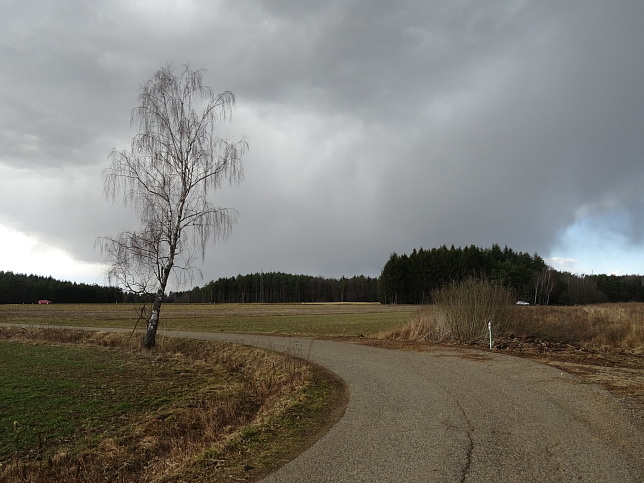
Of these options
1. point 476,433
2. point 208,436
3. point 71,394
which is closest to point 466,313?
point 476,433

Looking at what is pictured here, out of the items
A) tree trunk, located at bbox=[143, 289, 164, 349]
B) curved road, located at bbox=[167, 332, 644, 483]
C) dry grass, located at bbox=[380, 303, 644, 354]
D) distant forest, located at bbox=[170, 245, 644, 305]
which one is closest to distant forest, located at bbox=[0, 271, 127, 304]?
distant forest, located at bbox=[170, 245, 644, 305]

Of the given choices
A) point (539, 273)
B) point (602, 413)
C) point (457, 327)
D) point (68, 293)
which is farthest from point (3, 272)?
point (602, 413)

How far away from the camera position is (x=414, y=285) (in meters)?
112

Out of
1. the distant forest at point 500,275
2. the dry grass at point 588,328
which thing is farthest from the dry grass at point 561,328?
the distant forest at point 500,275

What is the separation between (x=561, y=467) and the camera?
17.9 feet

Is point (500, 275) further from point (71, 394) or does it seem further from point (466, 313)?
point (71, 394)

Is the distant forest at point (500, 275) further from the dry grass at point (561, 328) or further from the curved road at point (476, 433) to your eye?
the curved road at point (476, 433)

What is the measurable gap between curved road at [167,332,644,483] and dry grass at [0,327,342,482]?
30.1 inches

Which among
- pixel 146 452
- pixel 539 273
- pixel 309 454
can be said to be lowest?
pixel 146 452

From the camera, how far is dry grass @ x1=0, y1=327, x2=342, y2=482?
615 cm

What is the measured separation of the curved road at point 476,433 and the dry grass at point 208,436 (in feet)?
2.51

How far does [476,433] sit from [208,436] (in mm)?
4461

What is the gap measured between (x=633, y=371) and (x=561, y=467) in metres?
9.20

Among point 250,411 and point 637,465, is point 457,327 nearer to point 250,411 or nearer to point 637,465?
point 250,411
